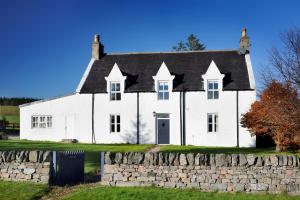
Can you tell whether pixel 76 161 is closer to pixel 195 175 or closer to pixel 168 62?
pixel 195 175

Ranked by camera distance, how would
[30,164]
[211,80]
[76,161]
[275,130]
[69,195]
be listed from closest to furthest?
1. [69,195]
2. [30,164]
3. [76,161]
4. [275,130]
5. [211,80]

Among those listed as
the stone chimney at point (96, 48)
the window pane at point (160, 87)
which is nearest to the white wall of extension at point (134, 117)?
the window pane at point (160, 87)

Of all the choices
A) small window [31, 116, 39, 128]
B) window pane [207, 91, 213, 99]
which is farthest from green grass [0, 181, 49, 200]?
small window [31, 116, 39, 128]

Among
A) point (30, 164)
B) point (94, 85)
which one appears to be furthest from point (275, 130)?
point (30, 164)

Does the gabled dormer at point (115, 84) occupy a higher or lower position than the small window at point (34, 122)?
higher

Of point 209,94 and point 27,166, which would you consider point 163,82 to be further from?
point 27,166

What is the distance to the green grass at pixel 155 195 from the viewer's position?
12.6 metres

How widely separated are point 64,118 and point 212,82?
13564mm

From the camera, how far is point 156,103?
115 ft

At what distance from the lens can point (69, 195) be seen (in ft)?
43.3

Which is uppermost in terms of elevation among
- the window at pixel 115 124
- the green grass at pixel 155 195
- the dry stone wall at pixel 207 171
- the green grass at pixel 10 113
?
the green grass at pixel 10 113

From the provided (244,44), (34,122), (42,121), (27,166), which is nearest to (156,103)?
(244,44)

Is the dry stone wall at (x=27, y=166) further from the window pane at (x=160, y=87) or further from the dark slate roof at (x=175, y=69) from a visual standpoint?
A: the window pane at (x=160, y=87)

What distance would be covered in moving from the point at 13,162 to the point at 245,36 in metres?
27.1
